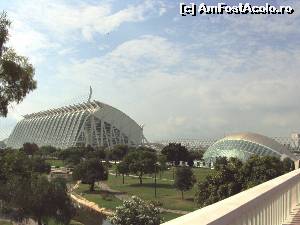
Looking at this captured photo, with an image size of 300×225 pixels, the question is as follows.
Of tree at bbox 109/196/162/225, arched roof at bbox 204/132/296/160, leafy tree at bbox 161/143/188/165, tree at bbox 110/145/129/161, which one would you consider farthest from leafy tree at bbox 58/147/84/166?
tree at bbox 109/196/162/225

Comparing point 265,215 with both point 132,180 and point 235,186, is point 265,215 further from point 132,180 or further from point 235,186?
point 132,180

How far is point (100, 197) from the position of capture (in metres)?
71.8

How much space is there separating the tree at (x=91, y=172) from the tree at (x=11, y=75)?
65.4 meters

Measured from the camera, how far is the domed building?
4493 inches

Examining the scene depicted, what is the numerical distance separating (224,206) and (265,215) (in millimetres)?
2638

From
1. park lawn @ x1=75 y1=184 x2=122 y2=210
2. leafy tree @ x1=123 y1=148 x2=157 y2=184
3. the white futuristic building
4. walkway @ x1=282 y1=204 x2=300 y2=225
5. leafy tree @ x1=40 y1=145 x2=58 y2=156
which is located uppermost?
the white futuristic building

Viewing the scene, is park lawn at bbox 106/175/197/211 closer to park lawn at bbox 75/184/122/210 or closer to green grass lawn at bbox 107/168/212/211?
green grass lawn at bbox 107/168/212/211

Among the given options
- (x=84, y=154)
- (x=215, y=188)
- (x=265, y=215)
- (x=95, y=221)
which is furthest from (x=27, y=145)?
(x=265, y=215)

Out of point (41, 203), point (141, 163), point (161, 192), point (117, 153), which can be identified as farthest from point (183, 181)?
point (117, 153)

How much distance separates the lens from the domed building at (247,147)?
114 metres

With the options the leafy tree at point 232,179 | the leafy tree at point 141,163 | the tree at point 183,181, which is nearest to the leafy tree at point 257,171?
the leafy tree at point 232,179

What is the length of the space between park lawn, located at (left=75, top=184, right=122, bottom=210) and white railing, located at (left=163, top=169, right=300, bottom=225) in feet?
171

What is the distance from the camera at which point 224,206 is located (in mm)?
4801

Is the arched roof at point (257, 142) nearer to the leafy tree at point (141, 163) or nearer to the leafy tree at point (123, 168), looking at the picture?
the leafy tree at point (141, 163)
